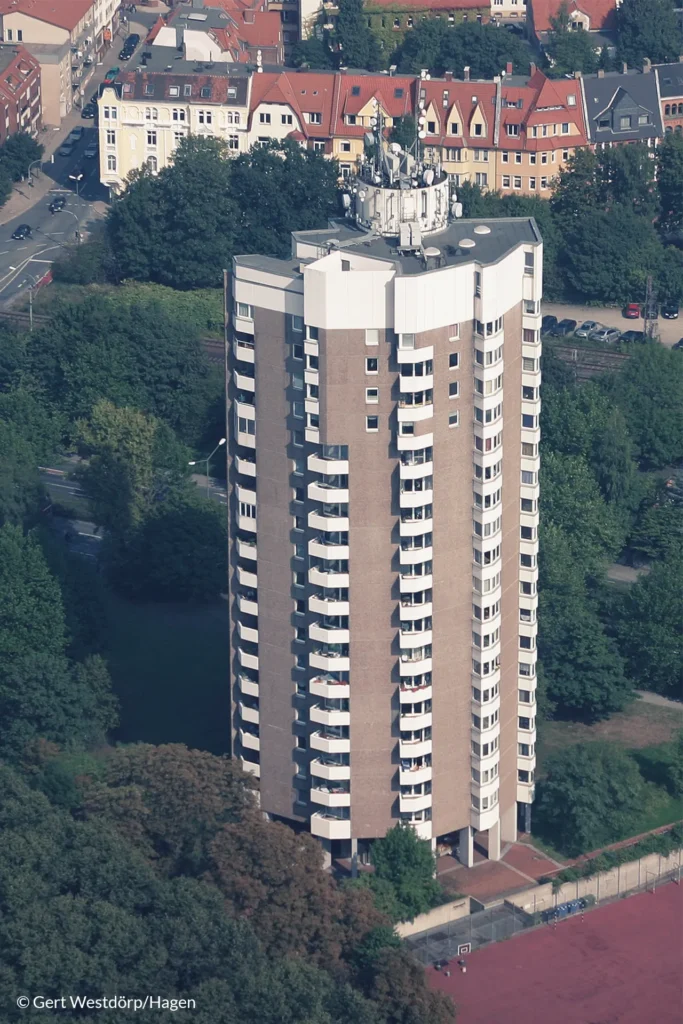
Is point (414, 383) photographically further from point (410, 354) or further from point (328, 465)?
point (328, 465)

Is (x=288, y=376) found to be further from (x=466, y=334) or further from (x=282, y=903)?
(x=282, y=903)

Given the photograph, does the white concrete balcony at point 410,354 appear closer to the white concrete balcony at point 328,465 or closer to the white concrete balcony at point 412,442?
the white concrete balcony at point 412,442

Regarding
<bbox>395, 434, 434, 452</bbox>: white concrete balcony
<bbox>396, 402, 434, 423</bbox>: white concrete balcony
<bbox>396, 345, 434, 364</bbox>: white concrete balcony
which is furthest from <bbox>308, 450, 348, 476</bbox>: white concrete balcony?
<bbox>396, 345, 434, 364</bbox>: white concrete balcony

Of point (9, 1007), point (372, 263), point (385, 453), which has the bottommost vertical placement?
point (9, 1007)

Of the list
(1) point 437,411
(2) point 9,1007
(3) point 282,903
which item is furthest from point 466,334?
(2) point 9,1007

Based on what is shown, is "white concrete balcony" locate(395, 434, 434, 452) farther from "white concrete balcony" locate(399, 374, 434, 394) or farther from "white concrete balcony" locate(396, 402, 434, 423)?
"white concrete balcony" locate(399, 374, 434, 394)

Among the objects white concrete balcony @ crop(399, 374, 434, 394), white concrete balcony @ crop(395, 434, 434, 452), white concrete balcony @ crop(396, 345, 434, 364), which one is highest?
white concrete balcony @ crop(396, 345, 434, 364)
